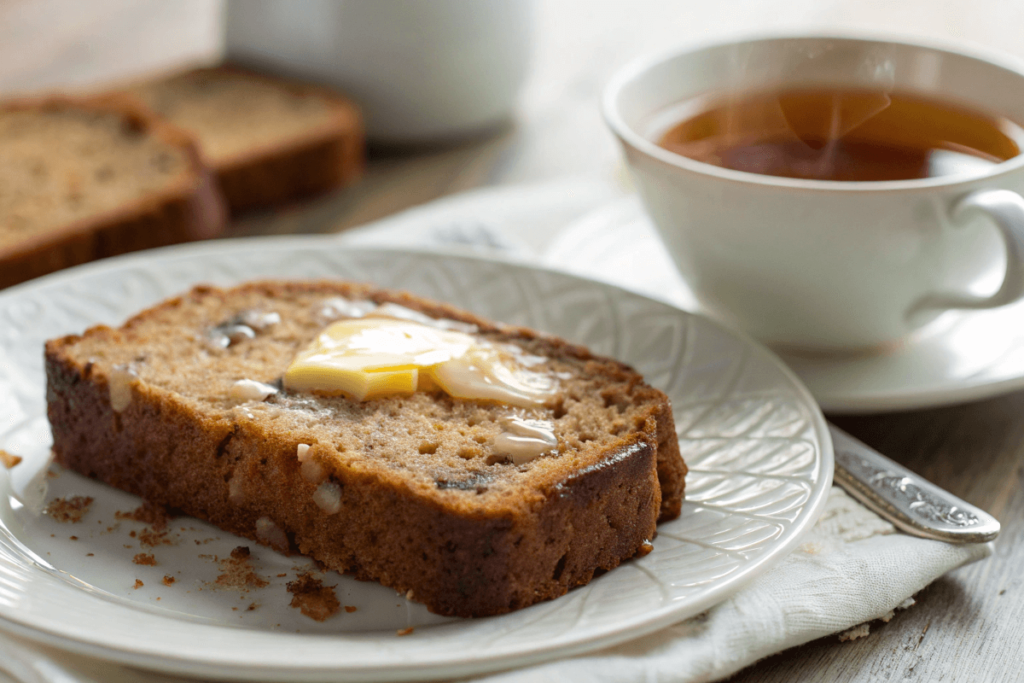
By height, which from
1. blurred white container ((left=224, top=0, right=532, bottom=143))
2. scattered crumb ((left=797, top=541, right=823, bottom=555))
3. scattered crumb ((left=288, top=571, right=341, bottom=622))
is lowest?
scattered crumb ((left=288, top=571, right=341, bottom=622))

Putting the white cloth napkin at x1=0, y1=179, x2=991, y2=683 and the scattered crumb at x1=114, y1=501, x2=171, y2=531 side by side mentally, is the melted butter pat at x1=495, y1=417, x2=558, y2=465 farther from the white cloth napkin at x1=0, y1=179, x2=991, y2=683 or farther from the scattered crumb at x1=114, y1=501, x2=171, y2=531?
the scattered crumb at x1=114, y1=501, x2=171, y2=531

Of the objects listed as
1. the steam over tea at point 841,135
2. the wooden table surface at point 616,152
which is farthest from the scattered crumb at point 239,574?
the steam over tea at point 841,135

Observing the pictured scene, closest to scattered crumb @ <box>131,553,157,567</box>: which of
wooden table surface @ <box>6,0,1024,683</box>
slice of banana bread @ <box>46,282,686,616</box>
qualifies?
slice of banana bread @ <box>46,282,686,616</box>

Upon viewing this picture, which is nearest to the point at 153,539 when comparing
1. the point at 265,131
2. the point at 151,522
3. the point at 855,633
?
the point at 151,522

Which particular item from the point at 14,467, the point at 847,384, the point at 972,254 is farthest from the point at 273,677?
the point at 972,254

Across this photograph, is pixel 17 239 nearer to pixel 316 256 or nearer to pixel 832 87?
pixel 316 256

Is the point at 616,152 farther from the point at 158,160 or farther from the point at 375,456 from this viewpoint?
the point at 375,456
